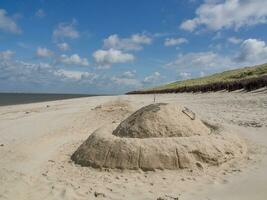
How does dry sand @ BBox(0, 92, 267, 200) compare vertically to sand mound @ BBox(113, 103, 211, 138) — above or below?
below

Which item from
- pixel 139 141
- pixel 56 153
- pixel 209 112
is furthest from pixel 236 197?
pixel 209 112

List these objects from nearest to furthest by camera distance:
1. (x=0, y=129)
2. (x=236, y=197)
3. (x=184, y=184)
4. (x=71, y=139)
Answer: (x=236, y=197) < (x=184, y=184) < (x=71, y=139) < (x=0, y=129)

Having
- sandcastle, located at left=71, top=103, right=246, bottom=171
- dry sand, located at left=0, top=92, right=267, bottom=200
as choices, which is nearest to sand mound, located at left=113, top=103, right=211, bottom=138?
sandcastle, located at left=71, top=103, right=246, bottom=171

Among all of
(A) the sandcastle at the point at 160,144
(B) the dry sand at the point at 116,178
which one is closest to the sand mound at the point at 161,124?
(A) the sandcastle at the point at 160,144

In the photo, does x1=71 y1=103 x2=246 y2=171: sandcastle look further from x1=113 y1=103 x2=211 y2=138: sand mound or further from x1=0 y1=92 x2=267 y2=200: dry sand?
x1=0 y1=92 x2=267 y2=200: dry sand

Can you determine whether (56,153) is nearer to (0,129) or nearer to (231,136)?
(231,136)

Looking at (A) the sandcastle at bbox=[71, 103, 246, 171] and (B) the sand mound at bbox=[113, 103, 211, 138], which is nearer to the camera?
(A) the sandcastle at bbox=[71, 103, 246, 171]

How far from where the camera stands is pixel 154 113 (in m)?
8.47

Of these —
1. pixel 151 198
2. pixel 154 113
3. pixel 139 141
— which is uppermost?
pixel 154 113

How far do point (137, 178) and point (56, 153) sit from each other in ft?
10.8

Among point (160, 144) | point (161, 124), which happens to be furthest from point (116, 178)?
point (161, 124)

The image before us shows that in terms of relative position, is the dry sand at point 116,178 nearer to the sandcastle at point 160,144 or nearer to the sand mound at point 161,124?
the sandcastle at point 160,144

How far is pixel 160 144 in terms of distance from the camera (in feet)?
24.6

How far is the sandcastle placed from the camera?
7.32 meters
